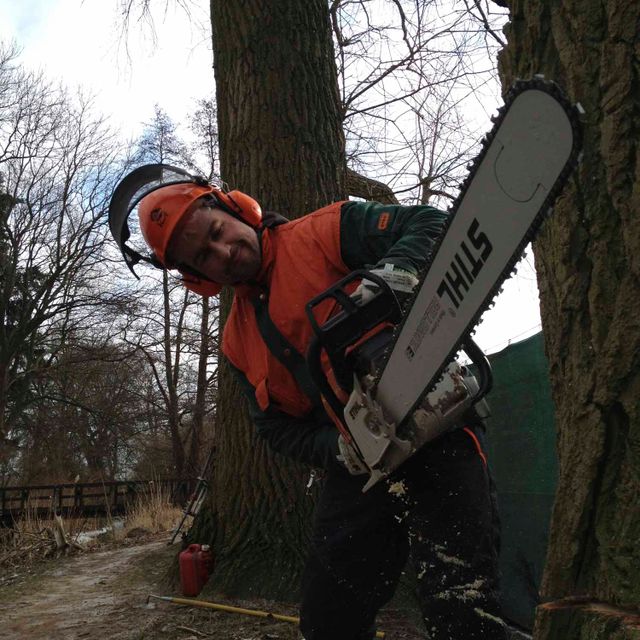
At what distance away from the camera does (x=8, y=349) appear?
20.7 meters

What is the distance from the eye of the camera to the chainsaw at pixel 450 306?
998 millimetres

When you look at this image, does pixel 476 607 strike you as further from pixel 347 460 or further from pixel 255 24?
pixel 255 24

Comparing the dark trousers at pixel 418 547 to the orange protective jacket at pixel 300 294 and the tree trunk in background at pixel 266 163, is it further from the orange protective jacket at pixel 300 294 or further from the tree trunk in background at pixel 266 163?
the tree trunk in background at pixel 266 163

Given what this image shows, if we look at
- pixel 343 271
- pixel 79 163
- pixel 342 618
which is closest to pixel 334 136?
pixel 343 271

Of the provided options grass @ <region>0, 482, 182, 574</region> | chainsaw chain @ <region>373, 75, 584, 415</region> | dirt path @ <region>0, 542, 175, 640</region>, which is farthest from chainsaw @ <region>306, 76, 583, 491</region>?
grass @ <region>0, 482, 182, 574</region>

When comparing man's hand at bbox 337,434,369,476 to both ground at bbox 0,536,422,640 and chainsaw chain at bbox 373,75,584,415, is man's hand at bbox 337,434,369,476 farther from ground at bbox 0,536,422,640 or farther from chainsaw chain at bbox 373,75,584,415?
ground at bbox 0,536,422,640

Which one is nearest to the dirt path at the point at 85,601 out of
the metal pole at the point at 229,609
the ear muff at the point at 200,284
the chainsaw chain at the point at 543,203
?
the metal pole at the point at 229,609

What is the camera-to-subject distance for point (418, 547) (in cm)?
181

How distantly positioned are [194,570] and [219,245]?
7.66 feet

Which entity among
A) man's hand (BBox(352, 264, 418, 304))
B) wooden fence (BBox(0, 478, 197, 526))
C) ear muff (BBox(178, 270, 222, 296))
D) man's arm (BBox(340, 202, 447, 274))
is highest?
man's arm (BBox(340, 202, 447, 274))

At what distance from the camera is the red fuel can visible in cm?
366

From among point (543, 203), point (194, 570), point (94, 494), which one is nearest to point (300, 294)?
point (543, 203)

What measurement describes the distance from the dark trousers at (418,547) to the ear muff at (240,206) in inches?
36.8

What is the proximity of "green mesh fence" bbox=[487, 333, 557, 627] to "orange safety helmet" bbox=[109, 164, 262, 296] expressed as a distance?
1773mm
